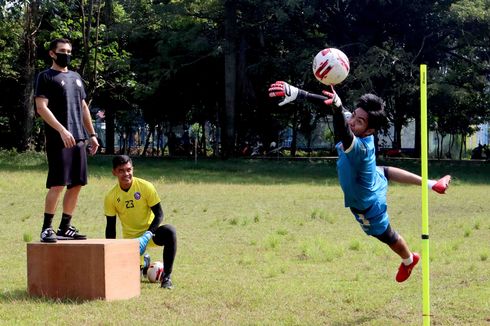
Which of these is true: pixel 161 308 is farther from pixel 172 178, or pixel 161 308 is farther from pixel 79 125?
pixel 172 178

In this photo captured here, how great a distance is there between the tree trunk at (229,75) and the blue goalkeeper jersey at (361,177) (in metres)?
30.9

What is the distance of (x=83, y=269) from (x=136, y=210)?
56.0 inches

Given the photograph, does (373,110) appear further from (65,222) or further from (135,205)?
(65,222)

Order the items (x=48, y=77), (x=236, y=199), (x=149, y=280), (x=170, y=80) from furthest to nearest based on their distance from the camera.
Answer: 1. (x=170, y=80)
2. (x=236, y=199)
3. (x=149, y=280)
4. (x=48, y=77)

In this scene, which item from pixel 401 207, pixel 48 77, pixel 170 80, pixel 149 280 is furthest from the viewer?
pixel 170 80

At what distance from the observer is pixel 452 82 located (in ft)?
124

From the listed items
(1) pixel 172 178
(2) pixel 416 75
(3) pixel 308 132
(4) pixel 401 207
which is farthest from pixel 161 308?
(3) pixel 308 132

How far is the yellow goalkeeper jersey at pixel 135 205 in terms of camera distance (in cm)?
932

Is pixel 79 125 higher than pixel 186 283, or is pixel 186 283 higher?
pixel 79 125

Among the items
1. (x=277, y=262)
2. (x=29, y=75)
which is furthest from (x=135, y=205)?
(x=29, y=75)

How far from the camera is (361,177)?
7621mm

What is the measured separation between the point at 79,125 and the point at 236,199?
12.2 meters

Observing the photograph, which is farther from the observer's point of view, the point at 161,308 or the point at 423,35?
the point at 423,35

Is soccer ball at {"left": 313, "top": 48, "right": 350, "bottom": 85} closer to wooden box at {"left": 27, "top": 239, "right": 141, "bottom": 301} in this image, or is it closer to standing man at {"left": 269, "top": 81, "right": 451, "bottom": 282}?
standing man at {"left": 269, "top": 81, "right": 451, "bottom": 282}
